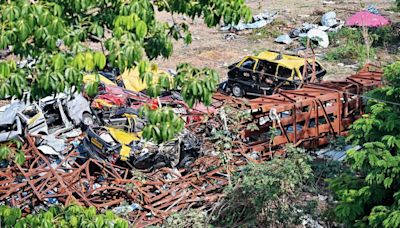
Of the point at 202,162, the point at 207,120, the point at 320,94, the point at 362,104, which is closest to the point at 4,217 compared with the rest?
the point at 202,162

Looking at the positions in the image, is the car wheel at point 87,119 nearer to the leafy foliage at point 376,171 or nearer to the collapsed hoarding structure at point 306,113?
the collapsed hoarding structure at point 306,113

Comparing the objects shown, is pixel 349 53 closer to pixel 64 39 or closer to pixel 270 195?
pixel 270 195

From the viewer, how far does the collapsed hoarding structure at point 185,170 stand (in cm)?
1080

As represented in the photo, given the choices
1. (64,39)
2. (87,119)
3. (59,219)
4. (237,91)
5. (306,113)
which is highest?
(64,39)

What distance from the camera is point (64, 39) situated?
4.74m

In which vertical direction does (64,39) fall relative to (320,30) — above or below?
above

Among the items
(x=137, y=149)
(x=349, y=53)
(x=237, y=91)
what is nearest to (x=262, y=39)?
(x=349, y=53)

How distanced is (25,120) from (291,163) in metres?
6.39

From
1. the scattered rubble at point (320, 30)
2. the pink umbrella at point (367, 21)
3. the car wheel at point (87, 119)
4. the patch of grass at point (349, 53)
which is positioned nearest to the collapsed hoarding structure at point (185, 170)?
the car wheel at point (87, 119)

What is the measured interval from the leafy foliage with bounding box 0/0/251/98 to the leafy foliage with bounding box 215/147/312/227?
533 centimetres

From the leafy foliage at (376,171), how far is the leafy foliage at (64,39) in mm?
3825

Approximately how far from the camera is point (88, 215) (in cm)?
559

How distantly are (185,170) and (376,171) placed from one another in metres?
5.14

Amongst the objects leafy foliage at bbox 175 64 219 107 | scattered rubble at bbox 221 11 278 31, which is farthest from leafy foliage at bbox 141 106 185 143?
scattered rubble at bbox 221 11 278 31
